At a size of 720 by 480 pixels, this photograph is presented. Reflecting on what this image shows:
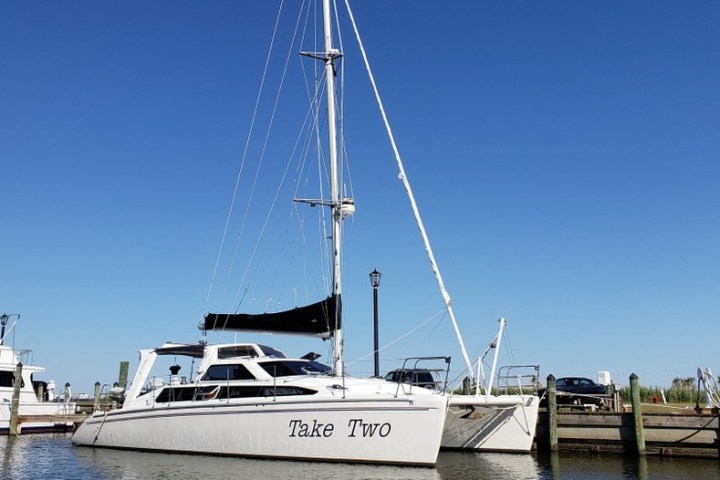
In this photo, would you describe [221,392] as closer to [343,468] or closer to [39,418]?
[343,468]

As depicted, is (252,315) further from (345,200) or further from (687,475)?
(687,475)

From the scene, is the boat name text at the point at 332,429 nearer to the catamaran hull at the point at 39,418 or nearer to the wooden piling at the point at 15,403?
the wooden piling at the point at 15,403

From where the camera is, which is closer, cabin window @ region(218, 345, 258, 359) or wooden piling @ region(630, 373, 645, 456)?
wooden piling @ region(630, 373, 645, 456)

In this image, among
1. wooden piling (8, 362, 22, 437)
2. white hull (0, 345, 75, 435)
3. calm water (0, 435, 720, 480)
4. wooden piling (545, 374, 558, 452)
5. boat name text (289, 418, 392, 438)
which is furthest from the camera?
white hull (0, 345, 75, 435)

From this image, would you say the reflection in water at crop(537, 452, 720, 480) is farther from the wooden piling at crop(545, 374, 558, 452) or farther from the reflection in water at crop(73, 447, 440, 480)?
the reflection in water at crop(73, 447, 440, 480)

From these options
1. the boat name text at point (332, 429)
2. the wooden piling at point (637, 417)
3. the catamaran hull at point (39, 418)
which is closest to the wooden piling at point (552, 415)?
the wooden piling at point (637, 417)

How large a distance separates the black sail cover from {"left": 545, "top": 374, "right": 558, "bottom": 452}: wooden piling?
22.4 ft

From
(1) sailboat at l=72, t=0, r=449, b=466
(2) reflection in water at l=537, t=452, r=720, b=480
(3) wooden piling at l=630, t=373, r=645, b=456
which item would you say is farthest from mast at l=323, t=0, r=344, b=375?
(3) wooden piling at l=630, t=373, r=645, b=456

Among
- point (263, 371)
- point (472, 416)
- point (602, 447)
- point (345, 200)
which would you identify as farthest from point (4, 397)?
point (602, 447)

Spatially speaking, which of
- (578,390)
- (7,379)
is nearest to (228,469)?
(578,390)

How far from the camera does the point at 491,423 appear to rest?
67.3 ft

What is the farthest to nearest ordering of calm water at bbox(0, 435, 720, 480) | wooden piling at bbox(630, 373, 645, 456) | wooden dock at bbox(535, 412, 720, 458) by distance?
wooden piling at bbox(630, 373, 645, 456) < wooden dock at bbox(535, 412, 720, 458) < calm water at bbox(0, 435, 720, 480)

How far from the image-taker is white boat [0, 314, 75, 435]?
94.9ft

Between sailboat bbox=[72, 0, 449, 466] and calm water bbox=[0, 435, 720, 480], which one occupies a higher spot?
sailboat bbox=[72, 0, 449, 466]
